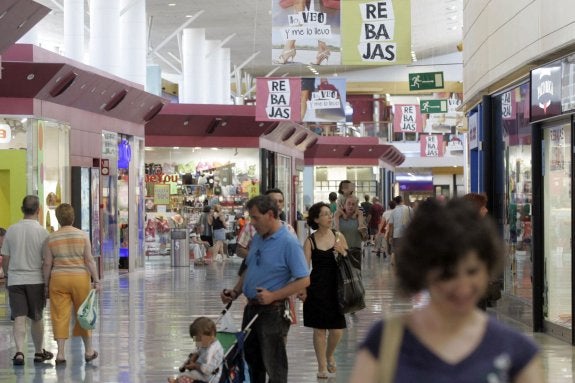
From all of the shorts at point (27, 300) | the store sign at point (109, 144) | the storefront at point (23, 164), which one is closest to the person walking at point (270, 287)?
the shorts at point (27, 300)

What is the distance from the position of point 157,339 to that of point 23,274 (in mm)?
2484

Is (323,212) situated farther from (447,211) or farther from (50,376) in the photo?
(447,211)

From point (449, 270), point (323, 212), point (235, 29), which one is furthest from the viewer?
point (235, 29)

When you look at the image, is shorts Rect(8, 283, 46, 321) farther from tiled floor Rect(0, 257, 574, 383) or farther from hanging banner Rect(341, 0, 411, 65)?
hanging banner Rect(341, 0, 411, 65)

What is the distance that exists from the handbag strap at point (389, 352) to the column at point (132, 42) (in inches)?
1083

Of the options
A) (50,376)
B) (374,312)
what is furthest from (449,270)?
(374,312)

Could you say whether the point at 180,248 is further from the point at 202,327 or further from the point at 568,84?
the point at 202,327

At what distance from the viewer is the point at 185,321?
54.1 ft

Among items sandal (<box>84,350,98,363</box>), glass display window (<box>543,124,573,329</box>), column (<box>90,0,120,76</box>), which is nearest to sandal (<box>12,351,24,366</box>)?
sandal (<box>84,350,98,363</box>)

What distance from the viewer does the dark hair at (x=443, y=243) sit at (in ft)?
9.00

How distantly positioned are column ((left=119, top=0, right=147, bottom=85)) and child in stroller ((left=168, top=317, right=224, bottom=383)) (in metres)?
22.6

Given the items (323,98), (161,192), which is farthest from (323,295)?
(161,192)

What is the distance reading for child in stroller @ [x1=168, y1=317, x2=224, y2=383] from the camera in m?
7.74

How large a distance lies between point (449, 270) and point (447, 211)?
0.15 metres
